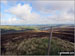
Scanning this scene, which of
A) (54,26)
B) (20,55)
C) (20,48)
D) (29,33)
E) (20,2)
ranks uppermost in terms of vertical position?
(20,2)

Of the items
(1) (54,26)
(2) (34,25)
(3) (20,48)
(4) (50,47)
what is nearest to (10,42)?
(3) (20,48)

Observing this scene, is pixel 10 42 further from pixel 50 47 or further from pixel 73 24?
pixel 73 24

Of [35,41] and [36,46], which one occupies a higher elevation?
[35,41]

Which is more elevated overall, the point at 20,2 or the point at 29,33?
the point at 20,2

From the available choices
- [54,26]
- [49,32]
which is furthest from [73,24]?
[49,32]

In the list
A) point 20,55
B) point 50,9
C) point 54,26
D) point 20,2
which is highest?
point 20,2

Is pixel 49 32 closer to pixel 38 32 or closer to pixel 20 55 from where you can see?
pixel 38 32
